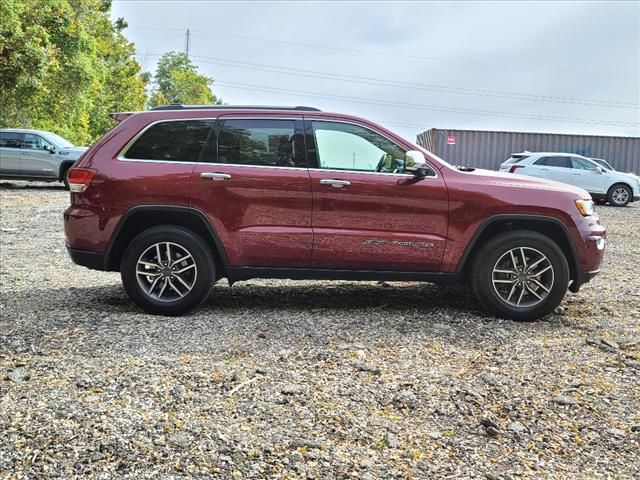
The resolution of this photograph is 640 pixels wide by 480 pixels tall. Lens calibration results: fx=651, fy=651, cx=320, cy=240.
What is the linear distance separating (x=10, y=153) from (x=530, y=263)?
17.5 metres

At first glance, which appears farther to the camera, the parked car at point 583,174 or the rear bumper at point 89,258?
the parked car at point 583,174

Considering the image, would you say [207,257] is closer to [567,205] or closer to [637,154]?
[567,205]

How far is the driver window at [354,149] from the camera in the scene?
5473 mm

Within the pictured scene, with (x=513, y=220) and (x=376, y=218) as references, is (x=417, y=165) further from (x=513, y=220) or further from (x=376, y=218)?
(x=513, y=220)

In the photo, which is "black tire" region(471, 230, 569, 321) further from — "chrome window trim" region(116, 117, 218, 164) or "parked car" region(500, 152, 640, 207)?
"parked car" region(500, 152, 640, 207)

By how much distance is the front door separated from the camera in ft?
17.6

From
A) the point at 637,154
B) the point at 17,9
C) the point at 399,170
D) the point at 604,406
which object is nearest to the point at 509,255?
the point at 399,170

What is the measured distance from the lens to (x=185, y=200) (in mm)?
5316

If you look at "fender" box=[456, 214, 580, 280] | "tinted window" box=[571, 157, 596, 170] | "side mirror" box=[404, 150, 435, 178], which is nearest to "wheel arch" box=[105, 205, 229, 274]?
"side mirror" box=[404, 150, 435, 178]

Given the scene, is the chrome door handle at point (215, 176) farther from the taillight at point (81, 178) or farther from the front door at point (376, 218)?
the taillight at point (81, 178)

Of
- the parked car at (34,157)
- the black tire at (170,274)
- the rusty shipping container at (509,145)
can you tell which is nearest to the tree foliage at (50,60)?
the parked car at (34,157)

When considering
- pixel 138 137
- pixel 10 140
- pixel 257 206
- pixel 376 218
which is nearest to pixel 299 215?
pixel 257 206

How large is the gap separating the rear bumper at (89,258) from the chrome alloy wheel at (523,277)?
3.25m

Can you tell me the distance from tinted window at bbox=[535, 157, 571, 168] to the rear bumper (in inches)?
661
